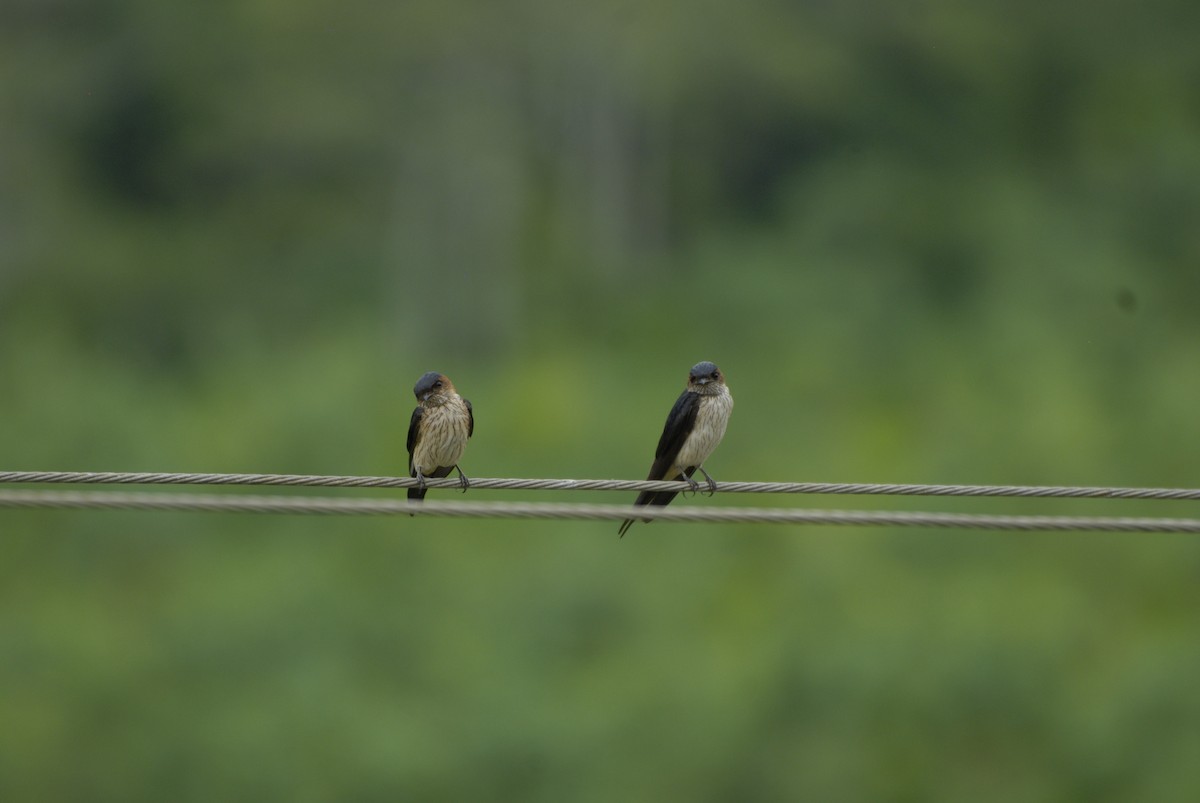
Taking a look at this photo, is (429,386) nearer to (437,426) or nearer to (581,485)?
(437,426)

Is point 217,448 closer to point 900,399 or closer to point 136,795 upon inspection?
point 136,795

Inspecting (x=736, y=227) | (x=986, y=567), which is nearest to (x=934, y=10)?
(x=736, y=227)

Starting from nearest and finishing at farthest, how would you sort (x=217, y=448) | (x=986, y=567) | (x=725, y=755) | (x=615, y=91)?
(x=725, y=755) → (x=986, y=567) → (x=217, y=448) → (x=615, y=91)

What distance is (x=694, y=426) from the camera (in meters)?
9.78

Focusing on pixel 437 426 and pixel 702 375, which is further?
pixel 702 375

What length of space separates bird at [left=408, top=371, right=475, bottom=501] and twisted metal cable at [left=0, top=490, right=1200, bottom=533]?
366 centimetres

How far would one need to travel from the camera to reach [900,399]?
2622cm

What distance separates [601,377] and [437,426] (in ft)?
55.6

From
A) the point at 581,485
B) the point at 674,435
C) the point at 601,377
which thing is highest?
the point at 581,485

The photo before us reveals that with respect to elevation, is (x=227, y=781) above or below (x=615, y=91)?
below

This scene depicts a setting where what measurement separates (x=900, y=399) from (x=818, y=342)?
1.96 meters

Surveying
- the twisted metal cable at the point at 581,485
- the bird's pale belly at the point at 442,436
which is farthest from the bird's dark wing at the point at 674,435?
the twisted metal cable at the point at 581,485

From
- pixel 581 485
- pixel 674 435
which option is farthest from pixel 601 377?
pixel 581 485

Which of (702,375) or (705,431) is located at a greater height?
(702,375)
